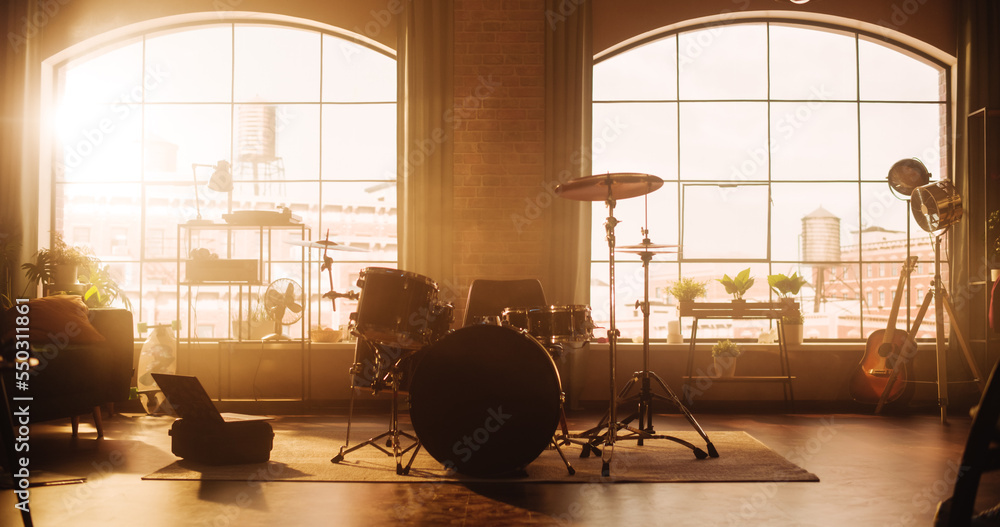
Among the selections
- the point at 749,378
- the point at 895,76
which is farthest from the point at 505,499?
the point at 895,76

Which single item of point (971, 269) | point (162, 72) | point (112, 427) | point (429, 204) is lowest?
point (112, 427)

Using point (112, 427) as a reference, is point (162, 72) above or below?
above

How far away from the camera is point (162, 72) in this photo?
6684mm

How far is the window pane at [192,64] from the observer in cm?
662

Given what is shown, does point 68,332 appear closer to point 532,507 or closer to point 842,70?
point 532,507

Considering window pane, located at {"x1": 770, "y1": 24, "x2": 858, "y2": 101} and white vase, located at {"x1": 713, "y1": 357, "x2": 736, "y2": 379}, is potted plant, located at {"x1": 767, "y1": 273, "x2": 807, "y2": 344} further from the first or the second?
window pane, located at {"x1": 770, "y1": 24, "x2": 858, "y2": 101}

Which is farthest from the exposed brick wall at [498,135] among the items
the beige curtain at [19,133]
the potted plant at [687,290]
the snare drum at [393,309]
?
the beige curtain at [19,133]

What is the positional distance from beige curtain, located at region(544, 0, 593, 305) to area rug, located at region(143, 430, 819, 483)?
1.92m

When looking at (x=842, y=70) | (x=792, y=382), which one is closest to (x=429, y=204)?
(x=792, y=382)

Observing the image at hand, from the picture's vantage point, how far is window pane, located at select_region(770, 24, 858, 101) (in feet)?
21.3

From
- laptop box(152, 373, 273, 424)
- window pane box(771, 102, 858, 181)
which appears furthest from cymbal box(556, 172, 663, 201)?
window pane box(771, 102, 858, 181)

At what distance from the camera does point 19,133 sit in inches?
237

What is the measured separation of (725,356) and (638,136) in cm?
217

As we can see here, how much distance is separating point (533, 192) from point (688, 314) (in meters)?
1.59
